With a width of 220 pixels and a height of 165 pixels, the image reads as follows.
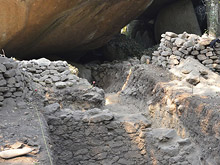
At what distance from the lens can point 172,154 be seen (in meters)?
5.39

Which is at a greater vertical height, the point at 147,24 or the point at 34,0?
the point at 34,0

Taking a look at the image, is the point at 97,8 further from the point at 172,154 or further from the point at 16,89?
the point at 172,154

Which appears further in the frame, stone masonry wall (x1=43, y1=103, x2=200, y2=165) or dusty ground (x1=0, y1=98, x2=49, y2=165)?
stone masonry wall (x1=43, y1=103, x2=200, y2=165)

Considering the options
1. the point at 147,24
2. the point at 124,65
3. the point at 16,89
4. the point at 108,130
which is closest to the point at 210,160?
the point at 108,130

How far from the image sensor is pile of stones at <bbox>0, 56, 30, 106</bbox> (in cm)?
595

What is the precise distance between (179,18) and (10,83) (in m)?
11.8

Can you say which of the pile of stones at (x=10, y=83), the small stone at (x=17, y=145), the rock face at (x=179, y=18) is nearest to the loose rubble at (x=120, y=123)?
the pile of stones at (x=10, y=83)

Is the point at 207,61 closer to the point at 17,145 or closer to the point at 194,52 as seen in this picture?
the point at 194,52

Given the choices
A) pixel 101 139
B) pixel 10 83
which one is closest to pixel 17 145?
pixel 101 139

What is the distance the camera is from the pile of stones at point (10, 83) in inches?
234

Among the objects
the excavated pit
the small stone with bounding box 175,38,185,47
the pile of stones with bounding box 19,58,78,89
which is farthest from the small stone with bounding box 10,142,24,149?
the small stone with bounding box 175,38,185,47

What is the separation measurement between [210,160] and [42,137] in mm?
2803

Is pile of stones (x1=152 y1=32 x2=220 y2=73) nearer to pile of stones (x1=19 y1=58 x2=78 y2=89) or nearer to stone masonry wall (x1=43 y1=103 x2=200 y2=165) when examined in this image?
pile of stones (x1=19 y1=58 x2=78 y2=89)

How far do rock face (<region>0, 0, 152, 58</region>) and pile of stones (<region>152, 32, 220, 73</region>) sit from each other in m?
2.81
